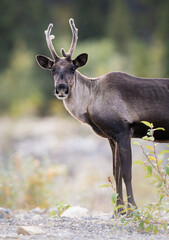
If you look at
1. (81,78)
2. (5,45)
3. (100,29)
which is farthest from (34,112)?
(81,78)

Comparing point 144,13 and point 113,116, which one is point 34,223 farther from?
point 144,13

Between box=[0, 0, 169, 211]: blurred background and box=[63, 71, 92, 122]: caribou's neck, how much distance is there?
259 cm

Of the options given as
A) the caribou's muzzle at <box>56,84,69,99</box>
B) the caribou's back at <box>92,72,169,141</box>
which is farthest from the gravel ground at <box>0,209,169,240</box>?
the caribou's muzzle at <box>56,84,69,99</box>

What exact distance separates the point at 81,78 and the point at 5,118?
3041 cm

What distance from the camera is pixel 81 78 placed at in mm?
9039

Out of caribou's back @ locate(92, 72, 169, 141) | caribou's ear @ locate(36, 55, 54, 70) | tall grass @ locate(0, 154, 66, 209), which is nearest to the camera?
caribou's back @ locate(92, 72, 169, 141)

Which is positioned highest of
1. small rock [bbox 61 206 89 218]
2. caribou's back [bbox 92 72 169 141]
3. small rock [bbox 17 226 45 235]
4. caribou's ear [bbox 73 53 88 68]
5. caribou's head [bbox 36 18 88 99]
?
caribou's ear [bbox 73 53 88 68]

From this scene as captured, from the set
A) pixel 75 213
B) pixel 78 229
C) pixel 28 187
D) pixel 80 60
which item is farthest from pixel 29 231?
pixel 28 187

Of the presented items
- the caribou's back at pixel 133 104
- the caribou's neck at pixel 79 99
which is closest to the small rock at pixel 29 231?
the caribou's back at pixel 133 104

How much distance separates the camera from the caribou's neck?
29.0 feet

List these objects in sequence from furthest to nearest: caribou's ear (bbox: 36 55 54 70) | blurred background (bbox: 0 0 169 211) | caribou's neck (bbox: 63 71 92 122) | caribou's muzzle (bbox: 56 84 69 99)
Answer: blurred background (bbox: 0 0 169 211)
caribou's ear (bbox: 36 55 54 70)
caribou's neck (bbox: 63 71 92 122)
caribou's muzzle (bbox: 56 84 69 99)

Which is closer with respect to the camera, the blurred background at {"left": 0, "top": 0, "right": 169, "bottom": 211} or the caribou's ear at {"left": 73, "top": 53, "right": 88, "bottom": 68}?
the caribou's ear at {"left": 73, "top": 53, "right": 88, "bottom": 68}

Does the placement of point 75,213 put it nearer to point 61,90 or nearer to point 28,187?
point 61,90

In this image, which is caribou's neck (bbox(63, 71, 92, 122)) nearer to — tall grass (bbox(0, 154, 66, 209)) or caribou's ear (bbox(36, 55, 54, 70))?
caribou's ear (bbox(36, 55, 54, 70))
